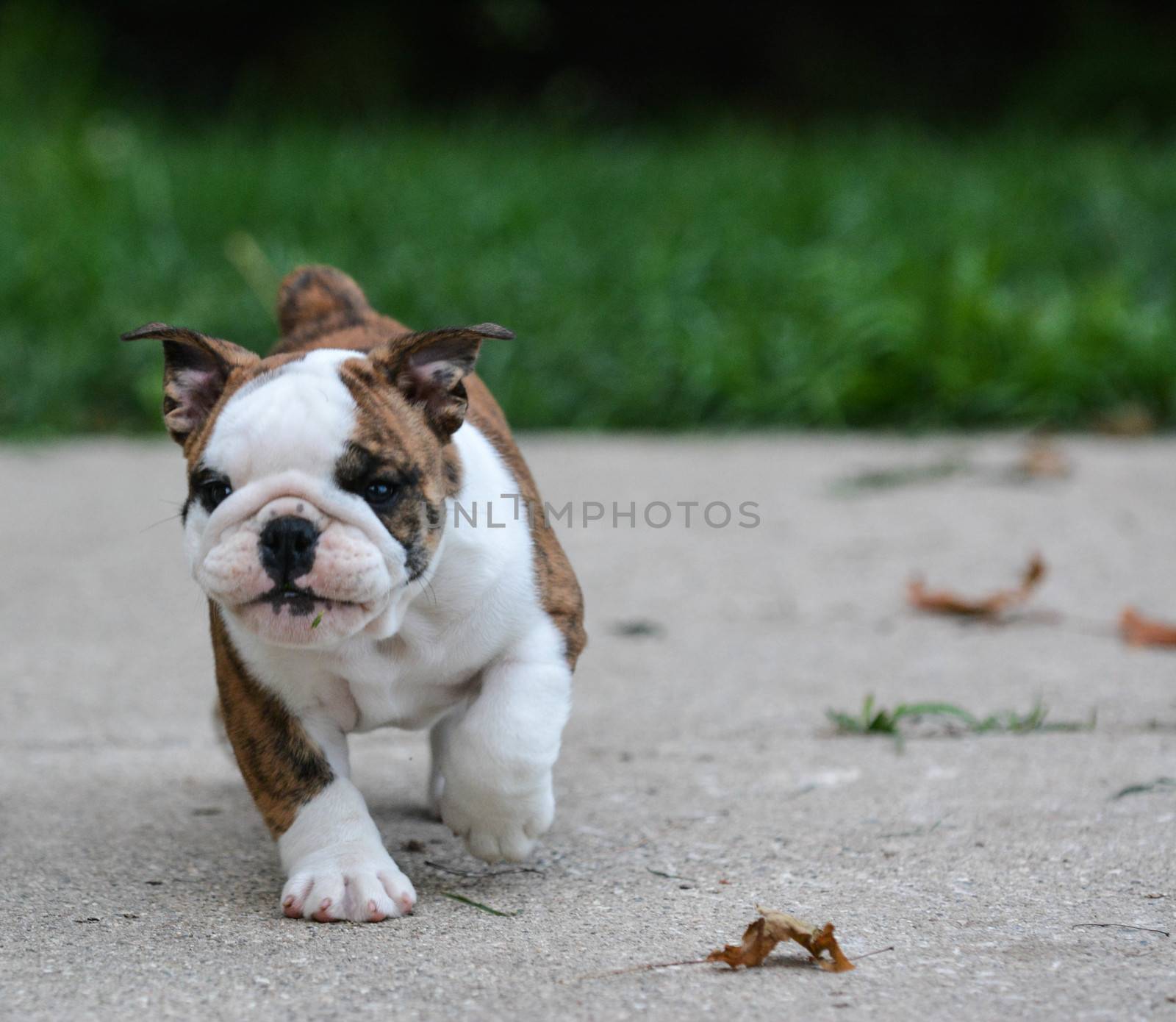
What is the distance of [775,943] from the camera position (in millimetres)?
2346

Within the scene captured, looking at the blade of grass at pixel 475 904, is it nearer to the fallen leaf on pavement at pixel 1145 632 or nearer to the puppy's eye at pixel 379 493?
the puppy's eye at pixel 379 493

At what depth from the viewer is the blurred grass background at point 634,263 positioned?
6.87 metres

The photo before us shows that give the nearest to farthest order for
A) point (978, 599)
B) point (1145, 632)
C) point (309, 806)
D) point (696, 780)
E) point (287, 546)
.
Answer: point (287, 546), point (309, 806), point (696, 780), point (1145, 632), point (978, 599)

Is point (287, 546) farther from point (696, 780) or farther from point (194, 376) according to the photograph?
point (696, 780)

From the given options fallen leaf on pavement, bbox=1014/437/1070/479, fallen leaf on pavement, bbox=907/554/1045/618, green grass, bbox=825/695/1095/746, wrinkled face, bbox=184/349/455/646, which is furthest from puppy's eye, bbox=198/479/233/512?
fallen leaf on pavement, bbox=1014/437/1070/479

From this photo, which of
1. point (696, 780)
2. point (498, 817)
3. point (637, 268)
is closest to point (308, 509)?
point (498, 817)

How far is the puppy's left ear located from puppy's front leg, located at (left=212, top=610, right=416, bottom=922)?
0.54 meters

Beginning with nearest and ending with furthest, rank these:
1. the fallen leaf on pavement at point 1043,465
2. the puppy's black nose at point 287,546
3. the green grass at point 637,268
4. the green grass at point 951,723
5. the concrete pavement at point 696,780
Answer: the concrete pavement at point 696,780 → the puppy's black nose at point 287,546 → the green grass at point 951,723 → the fallen leaf on pavement at point 1043,465 → the green grass at point 637,268

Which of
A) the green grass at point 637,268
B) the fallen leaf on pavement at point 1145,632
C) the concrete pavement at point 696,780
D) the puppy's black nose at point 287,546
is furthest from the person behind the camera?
the green grass at point 637,268

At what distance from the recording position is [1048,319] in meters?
7.07

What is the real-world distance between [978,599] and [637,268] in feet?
11.5

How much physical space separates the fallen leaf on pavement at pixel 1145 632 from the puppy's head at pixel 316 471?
2.33 m

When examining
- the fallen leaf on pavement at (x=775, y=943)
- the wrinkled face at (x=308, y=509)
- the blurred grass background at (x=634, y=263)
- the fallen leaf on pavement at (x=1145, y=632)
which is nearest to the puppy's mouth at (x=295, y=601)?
the wrinkled face at (x=308, y=509)

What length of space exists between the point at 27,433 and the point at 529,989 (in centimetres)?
497
